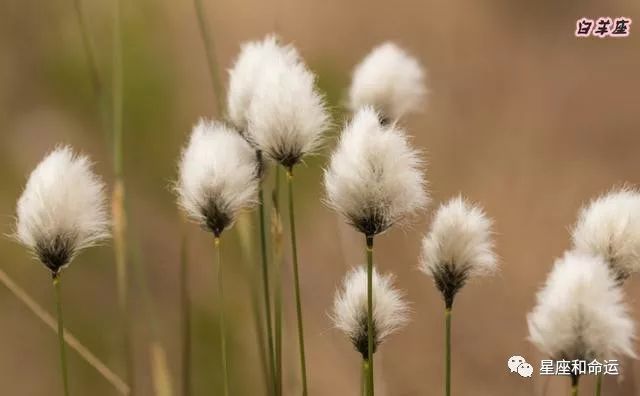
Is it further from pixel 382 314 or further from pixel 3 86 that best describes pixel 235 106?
pixel 3 86

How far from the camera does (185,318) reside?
0.83 metres

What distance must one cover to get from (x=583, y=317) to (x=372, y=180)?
6.2 inches

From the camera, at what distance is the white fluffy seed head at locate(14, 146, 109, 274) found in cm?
48

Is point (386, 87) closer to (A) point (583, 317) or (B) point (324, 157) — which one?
(B) point (324, 157)

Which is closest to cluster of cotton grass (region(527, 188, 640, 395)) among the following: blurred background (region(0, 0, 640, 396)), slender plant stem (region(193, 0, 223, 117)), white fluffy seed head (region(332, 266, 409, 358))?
white fluffy seed head (region(332, 266, 409, 358))

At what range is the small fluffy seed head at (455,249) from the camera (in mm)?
500

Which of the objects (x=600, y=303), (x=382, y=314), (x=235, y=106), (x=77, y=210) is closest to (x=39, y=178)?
(x=77, y=210)

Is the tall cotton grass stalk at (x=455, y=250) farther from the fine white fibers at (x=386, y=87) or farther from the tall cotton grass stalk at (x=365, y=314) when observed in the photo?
the fine white fibers at (x=386, y=87)

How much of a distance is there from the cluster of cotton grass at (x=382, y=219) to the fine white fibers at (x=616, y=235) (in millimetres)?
73

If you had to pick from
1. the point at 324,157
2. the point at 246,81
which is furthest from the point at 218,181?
the point at 324,157

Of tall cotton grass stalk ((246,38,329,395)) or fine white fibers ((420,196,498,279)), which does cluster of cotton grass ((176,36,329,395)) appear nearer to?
tall cotton grass stalk ((246,38,329,395))

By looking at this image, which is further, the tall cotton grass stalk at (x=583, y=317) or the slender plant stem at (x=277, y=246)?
the slender plant stem at (x=277, y=246)

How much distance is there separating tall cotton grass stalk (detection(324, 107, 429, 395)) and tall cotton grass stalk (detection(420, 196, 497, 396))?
36 millimetres

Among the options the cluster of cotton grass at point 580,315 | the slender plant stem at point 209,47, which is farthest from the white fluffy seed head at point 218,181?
the slender plant stem at point 209,47
